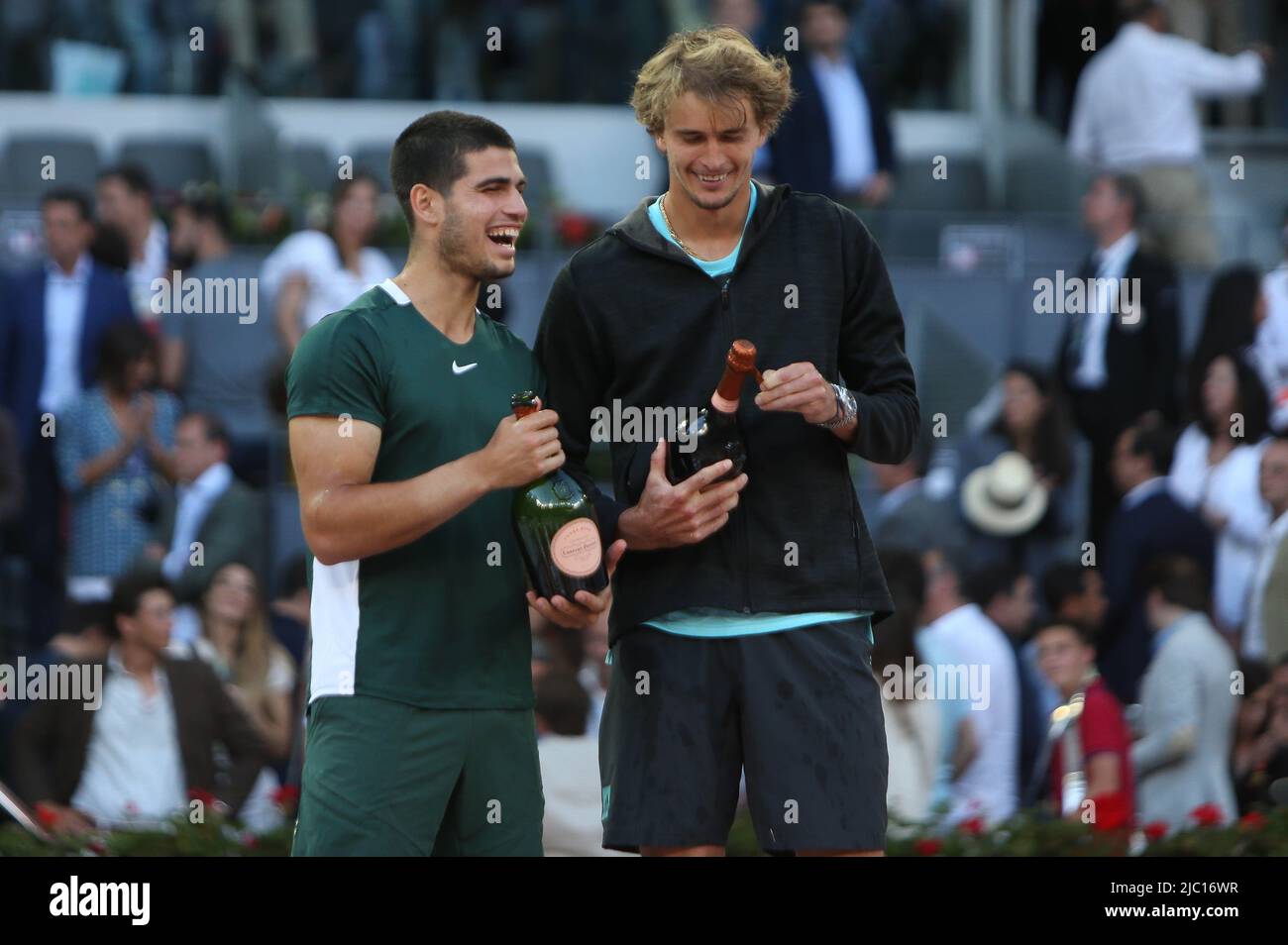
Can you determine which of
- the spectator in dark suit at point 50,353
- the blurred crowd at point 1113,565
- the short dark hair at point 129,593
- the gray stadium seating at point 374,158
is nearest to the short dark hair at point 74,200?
the spectator in dark suit at point 50,353

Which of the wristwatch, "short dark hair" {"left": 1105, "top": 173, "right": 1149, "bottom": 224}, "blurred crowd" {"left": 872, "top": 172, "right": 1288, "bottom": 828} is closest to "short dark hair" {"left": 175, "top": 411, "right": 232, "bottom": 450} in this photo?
"blurred crowd" {"left": 872, "top": 172, "right": 1288, "bottom": 828}

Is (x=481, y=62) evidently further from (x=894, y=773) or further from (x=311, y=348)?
(x=311, y=348)

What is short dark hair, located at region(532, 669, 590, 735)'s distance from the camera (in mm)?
7230

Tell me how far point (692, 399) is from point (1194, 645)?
160 inches

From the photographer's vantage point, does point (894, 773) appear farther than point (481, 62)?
No

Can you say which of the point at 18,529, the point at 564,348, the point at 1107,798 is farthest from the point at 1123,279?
the point at 564,348

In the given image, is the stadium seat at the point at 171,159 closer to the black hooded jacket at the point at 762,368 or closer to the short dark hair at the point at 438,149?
the short dark hair at the point at 438,149

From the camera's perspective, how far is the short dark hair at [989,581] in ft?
28.1

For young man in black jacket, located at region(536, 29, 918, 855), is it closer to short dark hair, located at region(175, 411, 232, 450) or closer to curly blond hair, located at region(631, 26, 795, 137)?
curly blond hair, located at region(631, 26, 795, 137)

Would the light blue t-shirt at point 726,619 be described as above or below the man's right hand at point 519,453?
below

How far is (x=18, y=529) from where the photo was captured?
29.2 feet

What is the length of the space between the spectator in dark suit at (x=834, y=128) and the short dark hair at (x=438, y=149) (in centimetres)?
578

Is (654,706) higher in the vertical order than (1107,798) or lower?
higher

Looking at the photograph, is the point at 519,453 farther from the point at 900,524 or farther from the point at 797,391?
the point at 900,524
